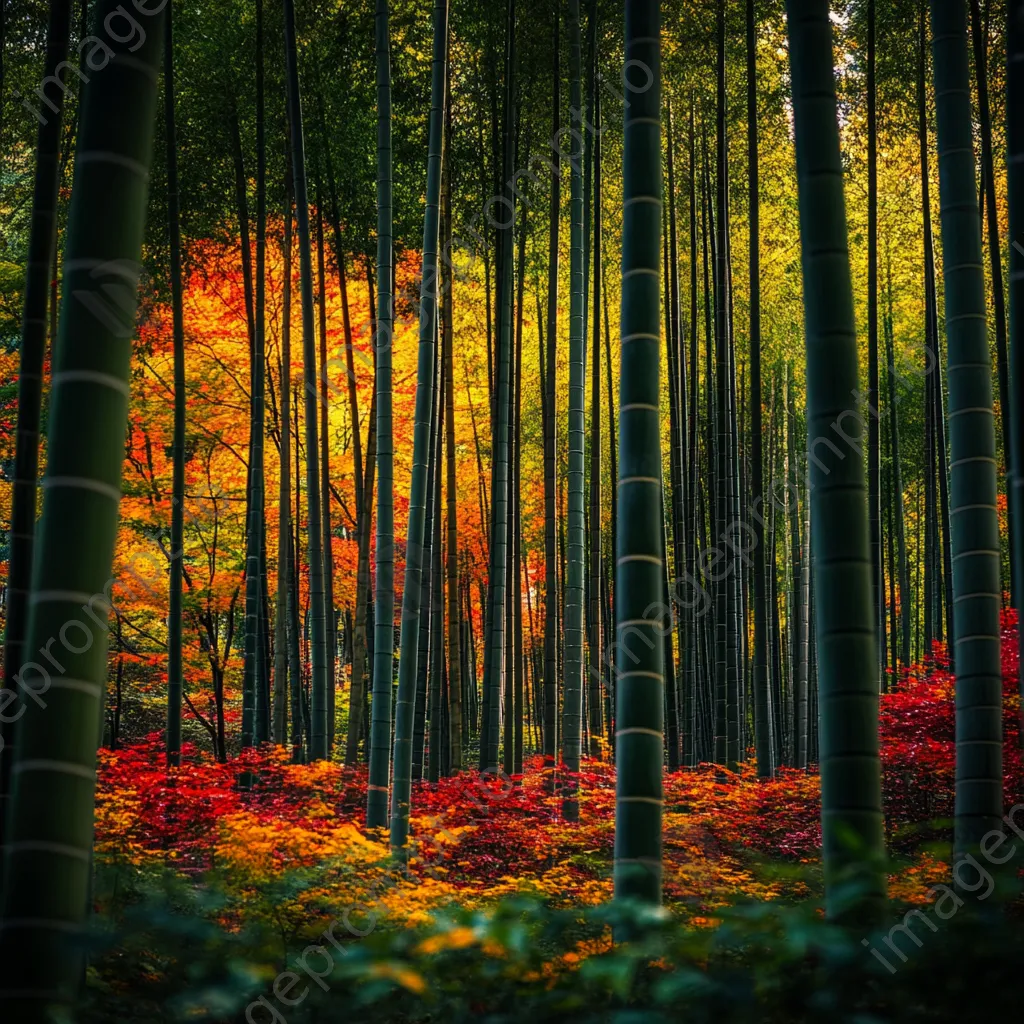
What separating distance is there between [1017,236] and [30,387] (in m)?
2.92

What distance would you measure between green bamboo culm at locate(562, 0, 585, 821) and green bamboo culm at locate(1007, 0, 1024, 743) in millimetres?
3894

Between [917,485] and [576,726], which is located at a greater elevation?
[917,485]

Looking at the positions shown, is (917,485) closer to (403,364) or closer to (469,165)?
(403,364)

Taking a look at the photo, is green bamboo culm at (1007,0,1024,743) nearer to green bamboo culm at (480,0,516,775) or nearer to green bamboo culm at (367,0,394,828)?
green bamboo culm at (367,0,394,828)

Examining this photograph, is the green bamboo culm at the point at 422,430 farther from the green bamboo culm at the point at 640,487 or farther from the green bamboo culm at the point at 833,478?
the green bamboo culm at the point at 833,478

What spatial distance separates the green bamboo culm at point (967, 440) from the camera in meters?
3.42

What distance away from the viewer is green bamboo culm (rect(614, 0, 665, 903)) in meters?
2.72

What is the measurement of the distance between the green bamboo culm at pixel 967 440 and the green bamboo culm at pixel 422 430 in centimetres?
279

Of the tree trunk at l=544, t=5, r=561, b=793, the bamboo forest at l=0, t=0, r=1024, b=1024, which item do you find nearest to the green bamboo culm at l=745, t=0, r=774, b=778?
the bamboo forest at l=0, t=0, r=1024, b=1024

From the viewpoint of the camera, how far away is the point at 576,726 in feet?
24.6

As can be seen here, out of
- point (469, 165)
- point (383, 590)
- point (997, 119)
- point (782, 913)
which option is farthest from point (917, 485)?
point (782, 913)

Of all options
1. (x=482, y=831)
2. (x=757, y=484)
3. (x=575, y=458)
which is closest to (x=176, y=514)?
(x=575, y=458)

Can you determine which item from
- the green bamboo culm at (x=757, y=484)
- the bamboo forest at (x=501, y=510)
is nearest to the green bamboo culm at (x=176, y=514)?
the bamboo forest at (x=501, y=510)

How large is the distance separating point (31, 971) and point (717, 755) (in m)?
8.57
